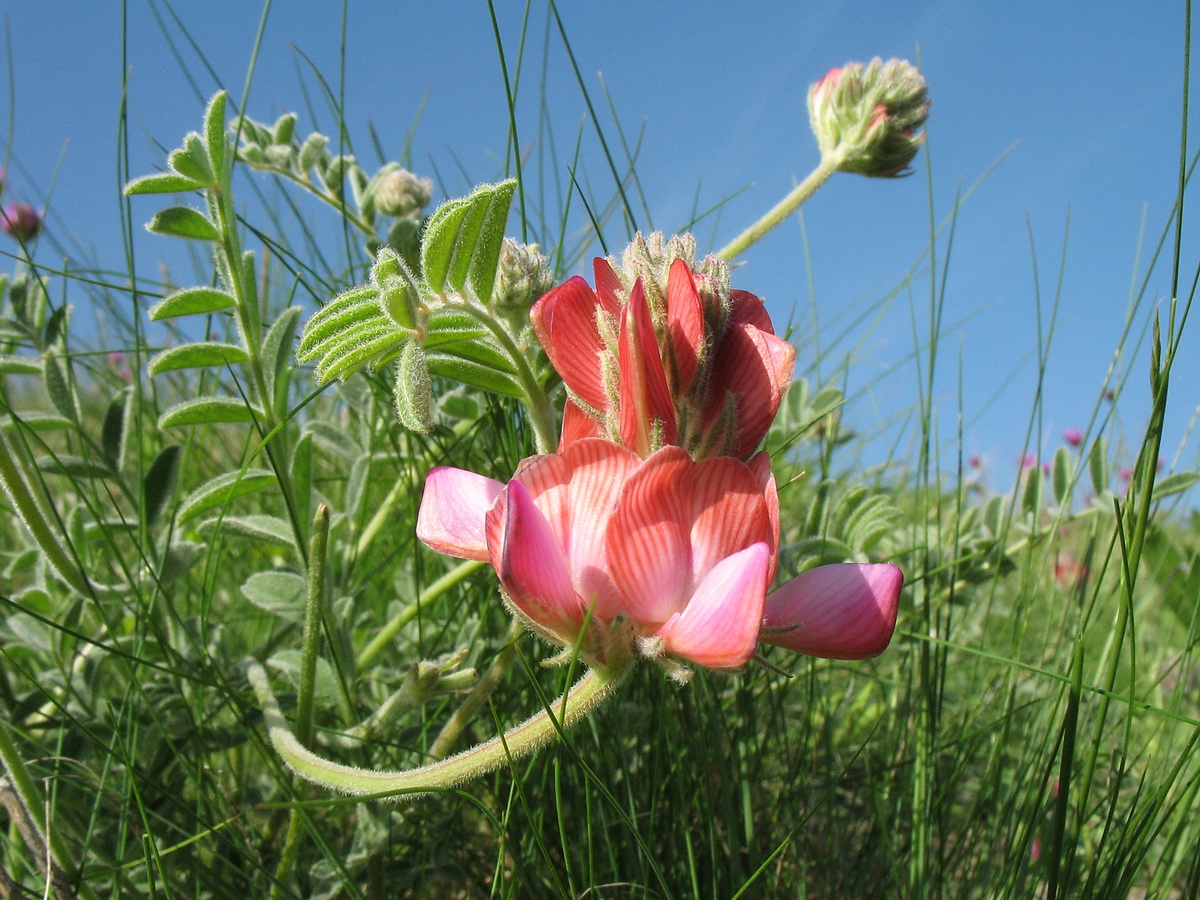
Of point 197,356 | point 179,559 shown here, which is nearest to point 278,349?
point 197,356

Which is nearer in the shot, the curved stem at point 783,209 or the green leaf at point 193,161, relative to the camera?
the green leaf at point 193,161

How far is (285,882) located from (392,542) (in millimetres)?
809

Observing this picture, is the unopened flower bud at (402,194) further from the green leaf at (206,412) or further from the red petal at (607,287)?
the red petal at (607,287)

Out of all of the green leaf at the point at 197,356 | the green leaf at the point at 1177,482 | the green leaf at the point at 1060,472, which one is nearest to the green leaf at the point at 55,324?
Result: the green leaf at the point at 197,356

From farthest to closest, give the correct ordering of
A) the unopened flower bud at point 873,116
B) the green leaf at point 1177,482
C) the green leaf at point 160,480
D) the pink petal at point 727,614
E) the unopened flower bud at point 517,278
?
the green leaf at point 1177,482 < the unopened flower bud at point 873,116 < the green leaf at point 160,480 < the unopened flower bud at point 517,278 < the pink petal at point 727,614

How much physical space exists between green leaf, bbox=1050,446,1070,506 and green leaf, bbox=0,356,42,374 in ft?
5.49

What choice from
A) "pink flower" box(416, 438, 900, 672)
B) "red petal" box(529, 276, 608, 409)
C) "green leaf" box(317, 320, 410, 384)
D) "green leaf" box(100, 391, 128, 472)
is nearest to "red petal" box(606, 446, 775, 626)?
"pink flower" box(416, 438, 900, 672)

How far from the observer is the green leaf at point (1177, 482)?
1.53 metres

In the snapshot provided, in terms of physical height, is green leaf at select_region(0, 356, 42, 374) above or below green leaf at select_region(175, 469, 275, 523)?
above

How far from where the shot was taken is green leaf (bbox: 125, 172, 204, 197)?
0.94 meters

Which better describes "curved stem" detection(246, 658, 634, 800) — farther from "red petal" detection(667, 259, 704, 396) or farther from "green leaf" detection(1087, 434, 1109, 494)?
"green leaf" detection(1087, 434, 1109, 494)

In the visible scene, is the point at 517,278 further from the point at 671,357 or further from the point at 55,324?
the point at 55,324

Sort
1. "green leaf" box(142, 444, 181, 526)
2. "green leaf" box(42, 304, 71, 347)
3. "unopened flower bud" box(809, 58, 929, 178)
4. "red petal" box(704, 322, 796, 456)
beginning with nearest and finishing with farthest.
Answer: "red petal" box(704, 322, 796, 456)
"green leaf" box(142, 444, 181, 526)
"green leaf" box(42, 304, 71, 347)
"unopened flower bud" box(809, 58, 929, 178)

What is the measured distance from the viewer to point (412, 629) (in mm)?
1364
